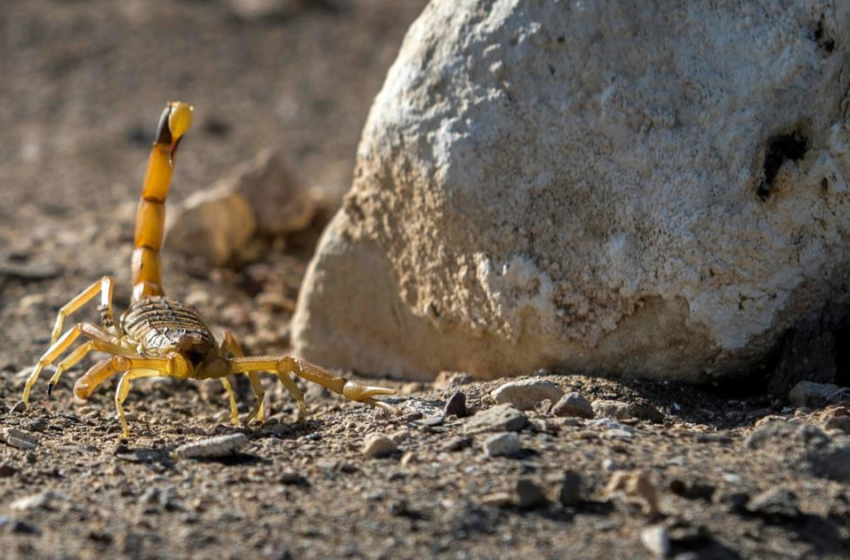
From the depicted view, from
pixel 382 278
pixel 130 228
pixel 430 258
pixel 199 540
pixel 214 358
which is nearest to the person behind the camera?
pixel 199 540

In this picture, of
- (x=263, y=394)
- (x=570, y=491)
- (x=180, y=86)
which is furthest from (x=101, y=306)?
(x=180, y=86)

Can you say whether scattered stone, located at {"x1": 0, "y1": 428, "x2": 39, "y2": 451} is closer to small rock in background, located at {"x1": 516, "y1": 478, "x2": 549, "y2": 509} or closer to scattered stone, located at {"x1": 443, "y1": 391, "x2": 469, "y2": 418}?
scattered stone, located at {"x1": 443, "y1": 391, "x2": 469, "y2": 418}

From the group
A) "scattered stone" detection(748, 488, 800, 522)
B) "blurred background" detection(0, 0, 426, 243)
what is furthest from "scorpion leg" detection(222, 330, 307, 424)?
"blurred background" detection(0, 0, 426, 243)

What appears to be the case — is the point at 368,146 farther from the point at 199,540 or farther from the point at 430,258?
the point at 199,540

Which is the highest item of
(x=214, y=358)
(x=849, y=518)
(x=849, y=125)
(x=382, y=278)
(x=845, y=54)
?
(x=845, y=54)

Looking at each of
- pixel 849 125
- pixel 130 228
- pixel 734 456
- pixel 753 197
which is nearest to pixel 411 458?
pixel 734 456

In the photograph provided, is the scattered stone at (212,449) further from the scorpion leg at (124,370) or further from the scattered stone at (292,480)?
the scorpion leg at (124,370)
